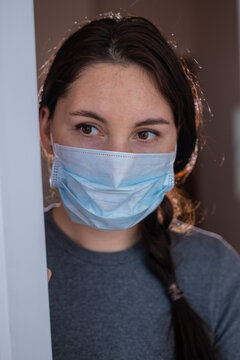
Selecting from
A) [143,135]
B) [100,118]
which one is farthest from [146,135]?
[100,118]

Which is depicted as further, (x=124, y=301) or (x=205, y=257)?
(x=205, y=257)

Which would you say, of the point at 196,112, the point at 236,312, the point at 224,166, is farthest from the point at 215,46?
the point at 236,312

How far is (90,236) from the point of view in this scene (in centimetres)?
87

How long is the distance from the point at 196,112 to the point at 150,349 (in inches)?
21.6

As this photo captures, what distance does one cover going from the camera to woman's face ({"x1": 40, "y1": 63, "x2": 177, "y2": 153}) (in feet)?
2.10

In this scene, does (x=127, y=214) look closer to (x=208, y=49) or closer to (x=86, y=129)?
(x=86, y=129)

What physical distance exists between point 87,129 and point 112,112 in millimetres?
75

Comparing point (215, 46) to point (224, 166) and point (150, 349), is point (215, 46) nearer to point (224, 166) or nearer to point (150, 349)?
point (224, 166)

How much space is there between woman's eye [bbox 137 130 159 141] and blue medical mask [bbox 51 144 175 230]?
0.04 m

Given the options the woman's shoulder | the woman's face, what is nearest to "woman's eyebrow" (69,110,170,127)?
the woman's face

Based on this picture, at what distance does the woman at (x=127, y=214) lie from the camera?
654mm

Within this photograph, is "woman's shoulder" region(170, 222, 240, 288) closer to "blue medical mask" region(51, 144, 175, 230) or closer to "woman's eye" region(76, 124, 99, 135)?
"blue medical mask" region(51, 144, 175, 230)

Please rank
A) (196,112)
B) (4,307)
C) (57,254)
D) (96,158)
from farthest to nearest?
1. (57,254)
2. (196,112)
3. (96,158)
4. (4,307)

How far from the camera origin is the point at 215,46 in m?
0.68
